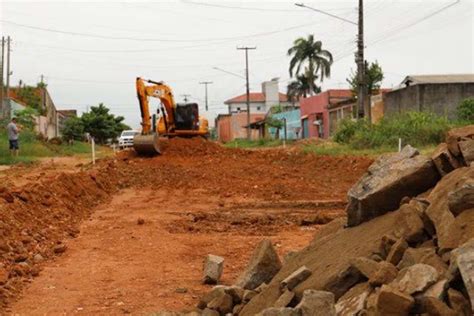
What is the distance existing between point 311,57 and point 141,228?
6071 cm

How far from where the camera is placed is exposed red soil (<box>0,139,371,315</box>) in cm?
644

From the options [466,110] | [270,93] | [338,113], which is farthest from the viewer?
[270,93]

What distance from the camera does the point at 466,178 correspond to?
459 centimetres

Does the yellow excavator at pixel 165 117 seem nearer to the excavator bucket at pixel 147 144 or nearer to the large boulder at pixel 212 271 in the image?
the excavator bucket at pixel 147 144

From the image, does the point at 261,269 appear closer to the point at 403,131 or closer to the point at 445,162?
the point at 445,162

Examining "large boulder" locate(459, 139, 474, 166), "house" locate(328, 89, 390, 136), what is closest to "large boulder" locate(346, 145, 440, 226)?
"large boulder" locate(459, 139, 474, 166)

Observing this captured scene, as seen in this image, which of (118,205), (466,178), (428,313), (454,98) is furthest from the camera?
(454,98)

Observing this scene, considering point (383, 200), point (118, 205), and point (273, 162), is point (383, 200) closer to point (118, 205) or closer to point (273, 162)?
point (118, 205)

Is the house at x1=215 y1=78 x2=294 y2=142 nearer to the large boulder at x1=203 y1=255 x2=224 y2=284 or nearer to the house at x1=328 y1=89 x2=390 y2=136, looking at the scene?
the house at x1=328 y1=89 x2=390 y2=136

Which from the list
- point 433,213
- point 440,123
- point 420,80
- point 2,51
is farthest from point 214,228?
point 2,51

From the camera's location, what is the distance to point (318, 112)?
52.4 metres

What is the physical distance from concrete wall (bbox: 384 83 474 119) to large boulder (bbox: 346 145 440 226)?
28021mm

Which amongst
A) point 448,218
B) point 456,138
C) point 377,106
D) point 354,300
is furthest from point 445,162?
point 377,106

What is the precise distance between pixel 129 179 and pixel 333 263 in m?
14.4
